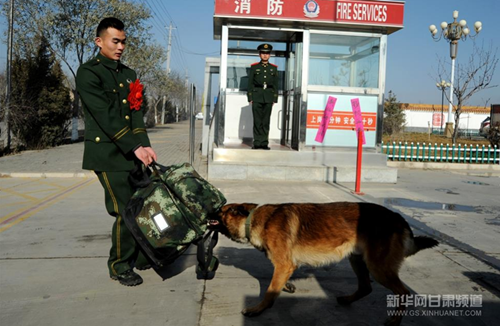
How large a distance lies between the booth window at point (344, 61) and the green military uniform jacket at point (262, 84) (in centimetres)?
110

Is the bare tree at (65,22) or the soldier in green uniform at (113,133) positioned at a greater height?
the bare tree at (65,22)

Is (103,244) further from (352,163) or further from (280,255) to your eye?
(352,163)

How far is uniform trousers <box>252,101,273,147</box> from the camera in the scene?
1004cm

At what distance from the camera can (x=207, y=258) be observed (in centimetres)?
344

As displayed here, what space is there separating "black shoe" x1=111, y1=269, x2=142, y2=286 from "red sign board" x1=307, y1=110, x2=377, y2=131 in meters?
7.43

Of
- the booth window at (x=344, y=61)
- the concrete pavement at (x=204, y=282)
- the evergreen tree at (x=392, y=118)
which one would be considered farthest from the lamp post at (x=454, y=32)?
the concrete pavement at (x=204, y=282)

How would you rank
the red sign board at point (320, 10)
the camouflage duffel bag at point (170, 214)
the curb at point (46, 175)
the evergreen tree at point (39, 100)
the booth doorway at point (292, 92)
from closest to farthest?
1. the camouflage duffel bag at point (170, 214)
2. the curb at point (46, 175)
3. the red sign board at point (320, 10)
4. the booth doorway at point (292, 92)
5. the evergreen tree at point (39, 100)

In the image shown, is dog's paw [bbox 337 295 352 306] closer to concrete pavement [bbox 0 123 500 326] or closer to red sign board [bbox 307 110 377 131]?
concrete pavement [bbox 0 123 500 326]

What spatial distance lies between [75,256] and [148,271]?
902 millimetres

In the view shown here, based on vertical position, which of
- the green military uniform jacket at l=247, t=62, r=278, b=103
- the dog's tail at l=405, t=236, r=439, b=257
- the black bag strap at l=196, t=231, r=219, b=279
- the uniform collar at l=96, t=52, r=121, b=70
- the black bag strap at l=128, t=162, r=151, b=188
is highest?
the green military uniform jacket at l=247, t=62, r=278, b=103

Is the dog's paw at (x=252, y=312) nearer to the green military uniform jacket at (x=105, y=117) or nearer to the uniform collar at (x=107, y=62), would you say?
the green military uniform jacket at (x=105, y=117)

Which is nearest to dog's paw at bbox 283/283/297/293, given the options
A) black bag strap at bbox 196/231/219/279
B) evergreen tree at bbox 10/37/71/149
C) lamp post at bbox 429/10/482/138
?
black bag strap at bbox 196/231/219/279

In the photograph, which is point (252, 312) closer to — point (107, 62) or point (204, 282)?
point (204, 282)

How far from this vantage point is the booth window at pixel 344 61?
34.3 ft
